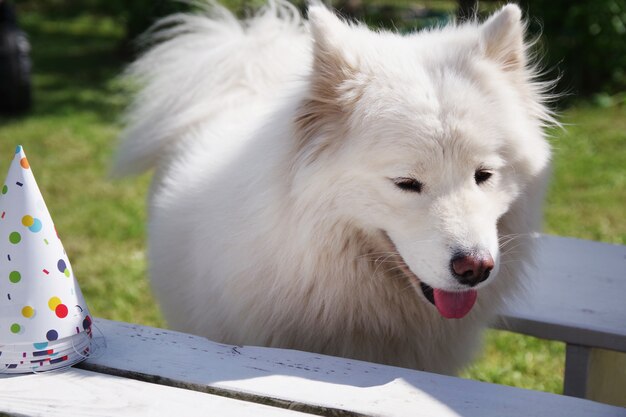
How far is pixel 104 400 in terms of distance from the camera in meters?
1.60

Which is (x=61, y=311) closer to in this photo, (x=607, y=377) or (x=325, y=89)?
(x=325, y=89)

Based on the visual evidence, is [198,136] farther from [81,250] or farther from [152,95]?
[81,250]

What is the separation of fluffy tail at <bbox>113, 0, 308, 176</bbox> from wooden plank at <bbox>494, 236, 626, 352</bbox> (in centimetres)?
127

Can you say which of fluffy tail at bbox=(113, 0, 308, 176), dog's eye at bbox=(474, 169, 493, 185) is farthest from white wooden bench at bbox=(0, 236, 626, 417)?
fluffy tail at bbox=(113, 0, 308, 176)

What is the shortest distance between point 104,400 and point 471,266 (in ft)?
2.99

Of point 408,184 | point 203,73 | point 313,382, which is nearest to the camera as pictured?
point 313,382

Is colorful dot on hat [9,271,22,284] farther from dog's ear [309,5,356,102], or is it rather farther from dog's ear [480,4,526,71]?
dog's ear [480,4,526,71]

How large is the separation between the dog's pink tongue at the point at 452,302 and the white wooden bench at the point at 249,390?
349 mm

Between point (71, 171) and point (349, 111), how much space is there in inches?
170

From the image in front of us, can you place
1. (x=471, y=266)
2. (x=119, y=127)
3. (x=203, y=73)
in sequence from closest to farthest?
(x=471, y=266)
(x=203, y=73)
(x=119, y=127)

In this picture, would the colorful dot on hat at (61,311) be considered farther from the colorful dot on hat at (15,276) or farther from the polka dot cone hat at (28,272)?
the colorful dot on hat at (15,276)

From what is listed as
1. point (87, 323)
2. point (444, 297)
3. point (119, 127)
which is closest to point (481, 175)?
point (444, 297)

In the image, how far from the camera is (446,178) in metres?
1.97

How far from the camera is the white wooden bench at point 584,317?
2357 millimetres
